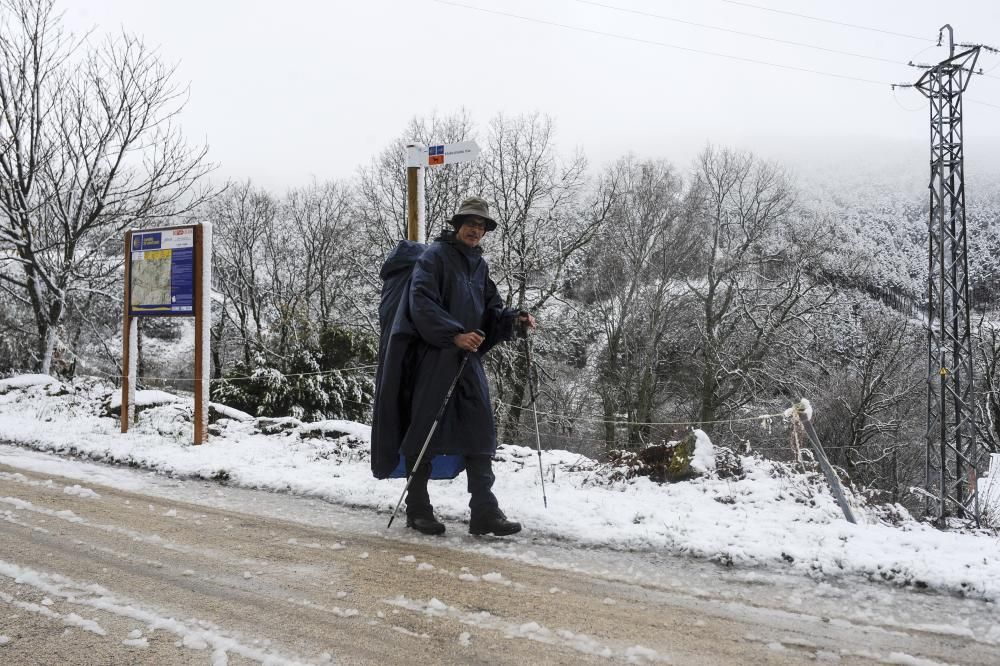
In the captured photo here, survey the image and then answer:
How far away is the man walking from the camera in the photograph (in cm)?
420

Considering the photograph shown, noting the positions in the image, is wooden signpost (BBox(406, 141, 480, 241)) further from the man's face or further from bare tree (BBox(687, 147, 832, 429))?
bare tree (BBox(687, 147, 832, 429))

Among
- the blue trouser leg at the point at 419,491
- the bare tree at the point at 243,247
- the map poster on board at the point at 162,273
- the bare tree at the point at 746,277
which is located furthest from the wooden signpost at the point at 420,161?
the bare tree at the point at 243,247

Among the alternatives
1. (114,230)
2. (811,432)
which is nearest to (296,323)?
(114,230)

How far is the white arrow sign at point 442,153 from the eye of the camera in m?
6.74

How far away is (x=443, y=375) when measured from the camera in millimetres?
4281

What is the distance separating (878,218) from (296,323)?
5902cm

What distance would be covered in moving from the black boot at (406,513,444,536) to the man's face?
1.75m

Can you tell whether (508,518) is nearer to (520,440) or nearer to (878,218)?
(520,440)

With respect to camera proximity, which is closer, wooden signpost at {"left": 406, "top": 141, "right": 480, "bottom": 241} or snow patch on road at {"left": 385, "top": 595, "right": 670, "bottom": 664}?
snow patch on road at {"left": 385, "top": 595, "right": 670, "bottom": 664}

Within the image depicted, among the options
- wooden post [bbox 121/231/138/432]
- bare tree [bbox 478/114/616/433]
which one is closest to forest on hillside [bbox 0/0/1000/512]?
bare tree [bbox 478/114/616/433]

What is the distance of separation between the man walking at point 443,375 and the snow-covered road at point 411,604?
310 millimetres

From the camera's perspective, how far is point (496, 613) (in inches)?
113

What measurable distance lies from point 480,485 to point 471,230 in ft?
5.29

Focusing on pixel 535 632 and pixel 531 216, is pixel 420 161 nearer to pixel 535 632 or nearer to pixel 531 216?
pixel 535 632
